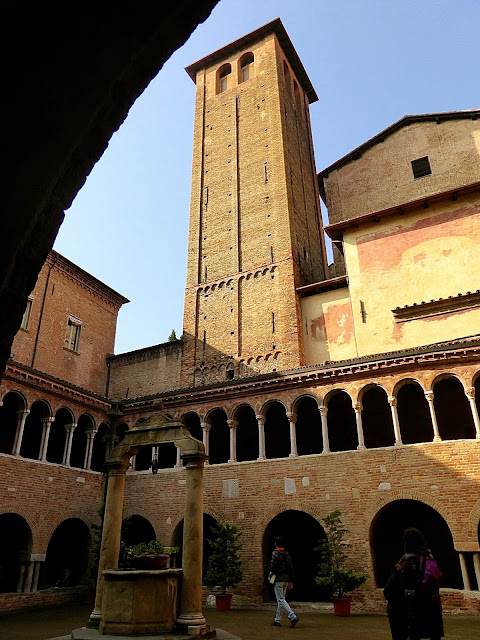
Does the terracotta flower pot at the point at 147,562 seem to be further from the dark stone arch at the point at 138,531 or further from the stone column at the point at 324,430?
the dark stone arch at the point at 138,531

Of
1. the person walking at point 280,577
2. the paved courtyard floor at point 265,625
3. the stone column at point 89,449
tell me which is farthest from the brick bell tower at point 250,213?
the person walking at point 280,577

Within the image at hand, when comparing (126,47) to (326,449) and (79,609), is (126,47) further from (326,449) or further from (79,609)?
(79,609)

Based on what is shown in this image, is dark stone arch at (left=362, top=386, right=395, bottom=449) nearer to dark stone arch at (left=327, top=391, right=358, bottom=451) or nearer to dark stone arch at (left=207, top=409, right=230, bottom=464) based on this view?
dark stone arch at (left=327, top=391, right=358, bottom=451)

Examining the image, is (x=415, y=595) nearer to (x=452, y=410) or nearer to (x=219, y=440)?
(x=452, y=410)

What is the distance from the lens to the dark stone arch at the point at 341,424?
15711 mm

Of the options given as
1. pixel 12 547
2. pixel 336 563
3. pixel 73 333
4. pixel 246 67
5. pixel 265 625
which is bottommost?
pixel 265 625

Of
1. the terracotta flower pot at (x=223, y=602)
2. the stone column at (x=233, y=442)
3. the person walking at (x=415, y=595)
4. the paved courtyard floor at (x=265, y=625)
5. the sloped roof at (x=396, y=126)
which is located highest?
the sloped roof at (x=396, y=126)

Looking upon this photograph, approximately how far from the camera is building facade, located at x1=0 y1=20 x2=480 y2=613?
43.5 ft

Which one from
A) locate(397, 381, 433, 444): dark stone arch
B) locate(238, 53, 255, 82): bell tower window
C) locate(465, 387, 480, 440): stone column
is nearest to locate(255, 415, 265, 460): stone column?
locate(397, 381, 433, 444): dark stone arch

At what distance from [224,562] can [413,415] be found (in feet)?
22.6

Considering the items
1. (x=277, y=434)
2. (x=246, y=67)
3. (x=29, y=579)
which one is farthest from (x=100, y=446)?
(x=246, y=67)

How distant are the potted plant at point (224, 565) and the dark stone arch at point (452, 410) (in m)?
6.58

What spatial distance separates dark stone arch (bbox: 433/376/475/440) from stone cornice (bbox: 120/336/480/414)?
1181mm

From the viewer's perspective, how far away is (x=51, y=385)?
15438 mm
